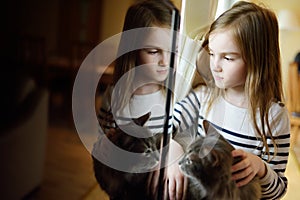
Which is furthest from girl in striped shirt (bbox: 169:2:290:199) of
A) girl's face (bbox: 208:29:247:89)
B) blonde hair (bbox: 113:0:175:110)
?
Result: blonde hair (bbox: 113:0:175:110)

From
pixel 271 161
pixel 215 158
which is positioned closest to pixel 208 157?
pixel 215 158

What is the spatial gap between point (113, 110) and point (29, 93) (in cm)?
17

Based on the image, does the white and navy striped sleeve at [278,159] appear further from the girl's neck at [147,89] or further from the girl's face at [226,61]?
the girl's neck at [147,89]

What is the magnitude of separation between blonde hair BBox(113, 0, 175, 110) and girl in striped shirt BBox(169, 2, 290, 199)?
0.10 metres

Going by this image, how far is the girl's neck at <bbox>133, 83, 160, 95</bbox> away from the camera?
1.81 feet

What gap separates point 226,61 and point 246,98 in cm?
8

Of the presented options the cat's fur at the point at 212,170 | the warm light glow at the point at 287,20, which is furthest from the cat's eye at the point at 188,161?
the warm light glow at the point at 287,20

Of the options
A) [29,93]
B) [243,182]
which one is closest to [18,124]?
[29,93]

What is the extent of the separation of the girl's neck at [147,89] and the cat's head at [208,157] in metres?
0.12

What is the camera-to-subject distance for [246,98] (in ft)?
1.90

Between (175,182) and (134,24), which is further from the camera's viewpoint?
(175,182)

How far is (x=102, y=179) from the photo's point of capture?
506mm

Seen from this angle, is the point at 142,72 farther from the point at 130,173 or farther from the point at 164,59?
the point at 130,173

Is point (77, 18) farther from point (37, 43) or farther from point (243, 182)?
point (243, 182)
